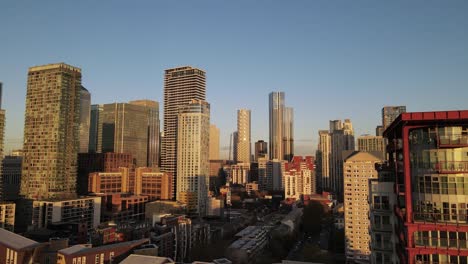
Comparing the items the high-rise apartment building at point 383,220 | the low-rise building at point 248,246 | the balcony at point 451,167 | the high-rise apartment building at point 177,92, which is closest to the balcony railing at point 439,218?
the balcony at point 451,167

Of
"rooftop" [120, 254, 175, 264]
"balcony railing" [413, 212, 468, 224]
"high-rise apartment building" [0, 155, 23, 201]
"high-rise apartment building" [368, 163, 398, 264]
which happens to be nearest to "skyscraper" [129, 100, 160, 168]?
"high-rise apartment building" [0, 155, 23, 201]

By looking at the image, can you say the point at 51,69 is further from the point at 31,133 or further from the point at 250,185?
the point at 250,185

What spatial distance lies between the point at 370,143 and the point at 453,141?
126m

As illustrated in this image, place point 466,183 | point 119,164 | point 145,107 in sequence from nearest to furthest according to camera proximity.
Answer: point 466,183 < point 119,164 < point 145,107

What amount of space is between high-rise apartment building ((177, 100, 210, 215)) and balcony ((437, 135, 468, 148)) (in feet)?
308

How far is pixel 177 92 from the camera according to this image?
144m

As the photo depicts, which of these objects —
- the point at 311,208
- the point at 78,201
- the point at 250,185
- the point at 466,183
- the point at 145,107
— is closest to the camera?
the point at 466,183

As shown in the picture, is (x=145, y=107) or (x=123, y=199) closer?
(x=123, y=199)

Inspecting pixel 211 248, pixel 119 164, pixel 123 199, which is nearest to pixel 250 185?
pixel 119 164

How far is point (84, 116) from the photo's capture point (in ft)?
626

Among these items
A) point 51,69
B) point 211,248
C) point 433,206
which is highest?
point 51,69

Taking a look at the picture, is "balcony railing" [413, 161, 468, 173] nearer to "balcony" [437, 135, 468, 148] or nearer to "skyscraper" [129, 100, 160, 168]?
"balcony" [437, 135, 468, 148]

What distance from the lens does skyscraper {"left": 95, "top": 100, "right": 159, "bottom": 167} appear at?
173375 mm

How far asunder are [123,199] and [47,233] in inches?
1426
